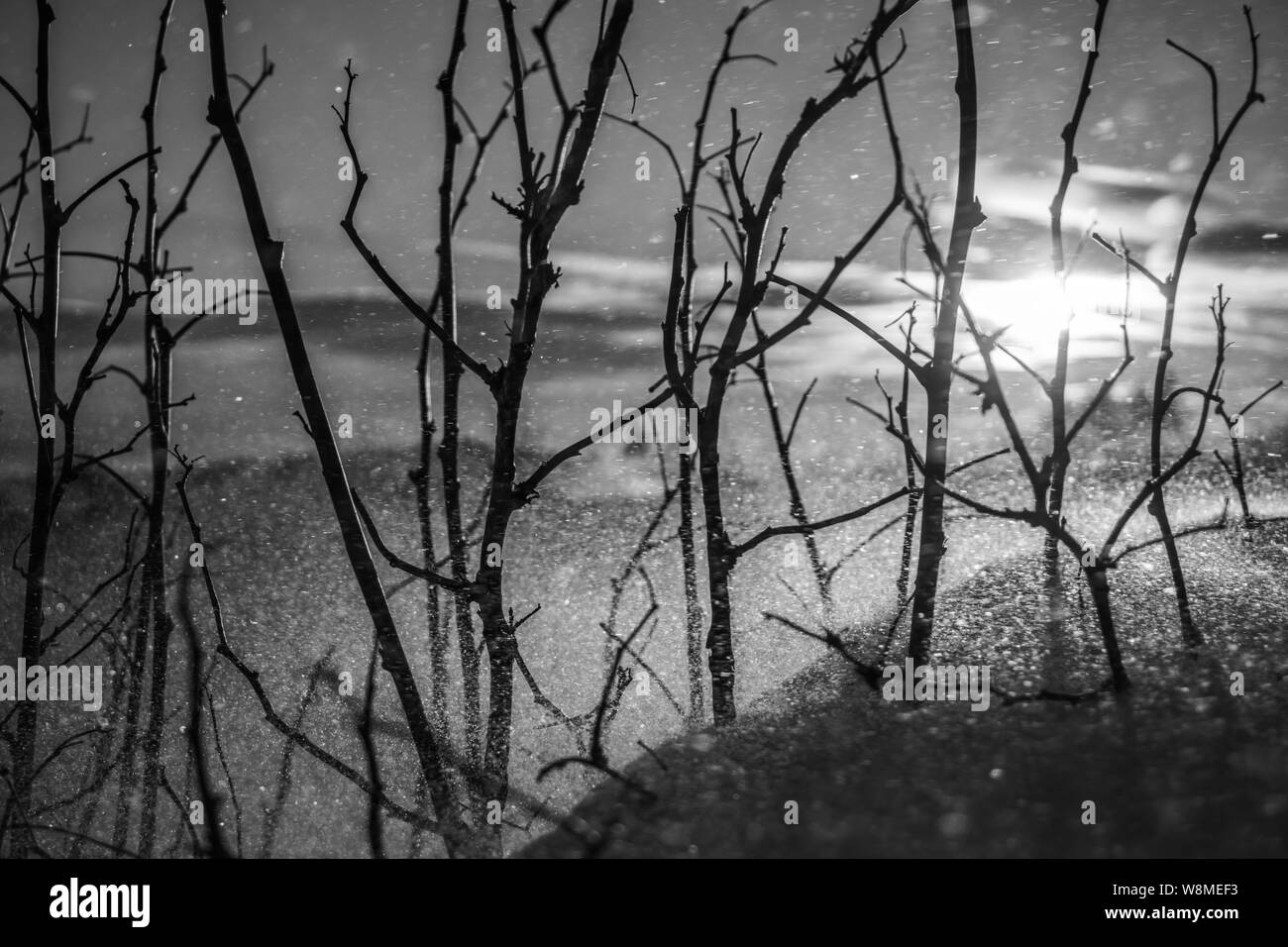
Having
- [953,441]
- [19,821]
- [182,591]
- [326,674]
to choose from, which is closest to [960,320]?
[953,441]

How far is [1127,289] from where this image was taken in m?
0.64

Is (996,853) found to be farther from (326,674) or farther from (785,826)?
(326,674)

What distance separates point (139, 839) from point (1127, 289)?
0.85 m

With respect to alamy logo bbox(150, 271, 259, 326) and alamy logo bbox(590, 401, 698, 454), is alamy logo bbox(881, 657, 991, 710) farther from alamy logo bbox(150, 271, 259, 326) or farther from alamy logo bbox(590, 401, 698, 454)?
alamy logo bbox(150, 271, 259, 326)

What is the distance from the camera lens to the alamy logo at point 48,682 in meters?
0.65

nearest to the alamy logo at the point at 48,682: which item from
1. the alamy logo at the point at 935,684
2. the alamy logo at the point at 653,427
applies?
the alamy logo at the point at 653,427

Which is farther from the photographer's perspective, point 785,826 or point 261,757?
point 261,757
